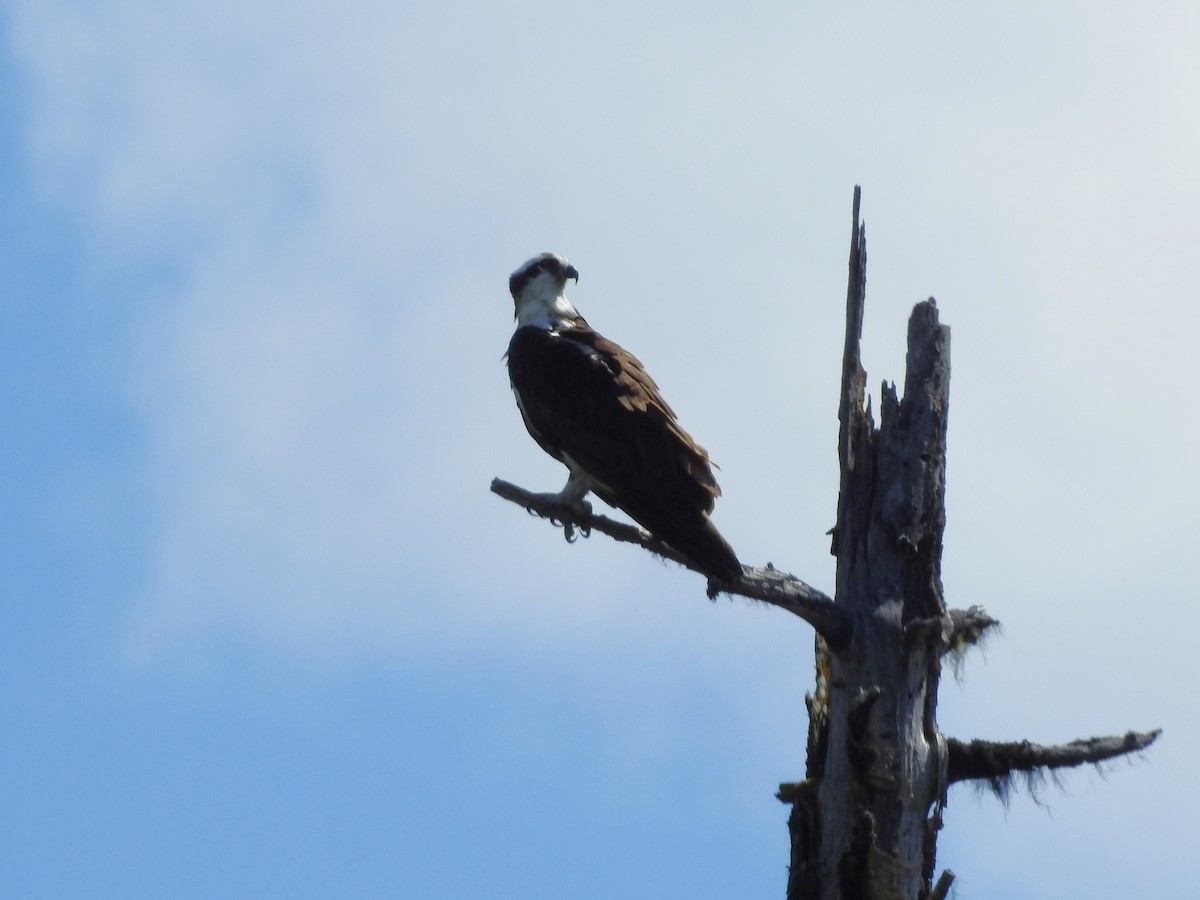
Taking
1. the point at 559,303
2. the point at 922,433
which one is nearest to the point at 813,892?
the point at 922,433

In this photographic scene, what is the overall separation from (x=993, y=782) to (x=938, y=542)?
106cm

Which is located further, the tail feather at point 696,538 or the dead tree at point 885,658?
the tail feather at point 696,538

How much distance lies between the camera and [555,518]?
25.2 ft

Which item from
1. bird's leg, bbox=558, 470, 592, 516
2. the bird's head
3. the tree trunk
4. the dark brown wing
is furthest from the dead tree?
the bird's head

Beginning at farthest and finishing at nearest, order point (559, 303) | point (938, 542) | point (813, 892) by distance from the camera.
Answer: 1. point (559, 303)
2. point (938, 542)
3. point (813, 892)

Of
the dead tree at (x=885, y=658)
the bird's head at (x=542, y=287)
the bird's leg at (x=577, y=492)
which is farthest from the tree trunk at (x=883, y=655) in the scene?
the bird's head at (x=542, y=287)

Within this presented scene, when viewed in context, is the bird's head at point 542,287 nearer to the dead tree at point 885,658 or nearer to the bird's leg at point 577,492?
the bird's leg at point 577,492

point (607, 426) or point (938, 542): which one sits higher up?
point (607, 426)

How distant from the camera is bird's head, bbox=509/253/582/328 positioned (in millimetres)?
9164

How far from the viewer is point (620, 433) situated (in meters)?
7.52

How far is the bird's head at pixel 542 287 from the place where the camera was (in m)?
9.16

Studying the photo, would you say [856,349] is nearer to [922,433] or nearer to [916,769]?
[922,433]

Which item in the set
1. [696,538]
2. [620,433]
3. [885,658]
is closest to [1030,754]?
[885,658]

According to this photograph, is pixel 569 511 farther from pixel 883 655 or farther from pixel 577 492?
pixel 883 655
